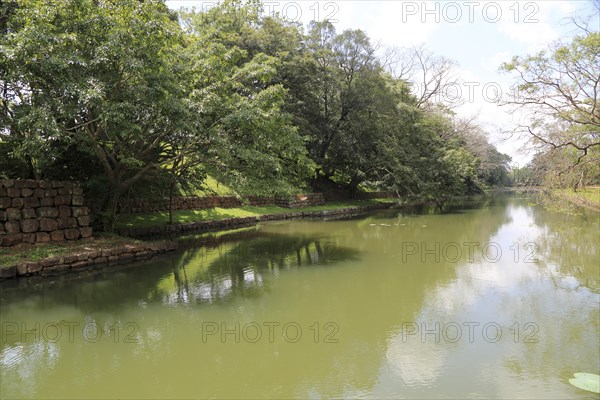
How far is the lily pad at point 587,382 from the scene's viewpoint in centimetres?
369

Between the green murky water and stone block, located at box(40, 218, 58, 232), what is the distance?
6.76ft

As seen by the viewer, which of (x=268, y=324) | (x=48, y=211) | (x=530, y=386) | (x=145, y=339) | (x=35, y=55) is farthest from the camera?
(x=48, y=211)

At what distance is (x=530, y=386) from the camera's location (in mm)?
3871

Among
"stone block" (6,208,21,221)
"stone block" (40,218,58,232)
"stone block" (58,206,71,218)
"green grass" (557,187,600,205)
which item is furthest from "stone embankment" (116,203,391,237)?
"green grass" (557,187,600,205)

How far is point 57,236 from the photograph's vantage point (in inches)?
393

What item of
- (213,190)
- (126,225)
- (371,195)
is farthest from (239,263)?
(371,195)

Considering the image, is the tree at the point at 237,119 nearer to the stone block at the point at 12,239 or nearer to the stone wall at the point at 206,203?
the stone wall at the point at 206,203

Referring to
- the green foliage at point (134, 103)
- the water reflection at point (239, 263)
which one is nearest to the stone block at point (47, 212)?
the green foliage at point (134, 103)

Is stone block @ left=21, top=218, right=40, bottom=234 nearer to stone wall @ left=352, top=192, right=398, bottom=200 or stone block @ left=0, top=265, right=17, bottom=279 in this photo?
stone block @ left=0, top=265, right=17, bottom=279

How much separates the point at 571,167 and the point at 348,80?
13986 mm

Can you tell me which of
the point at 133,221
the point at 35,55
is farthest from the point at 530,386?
the point at 133,221

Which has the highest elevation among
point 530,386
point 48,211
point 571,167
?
point 571,167

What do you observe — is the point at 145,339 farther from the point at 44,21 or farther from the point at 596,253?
the point at 596,253

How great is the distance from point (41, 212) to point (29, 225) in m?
0.42
